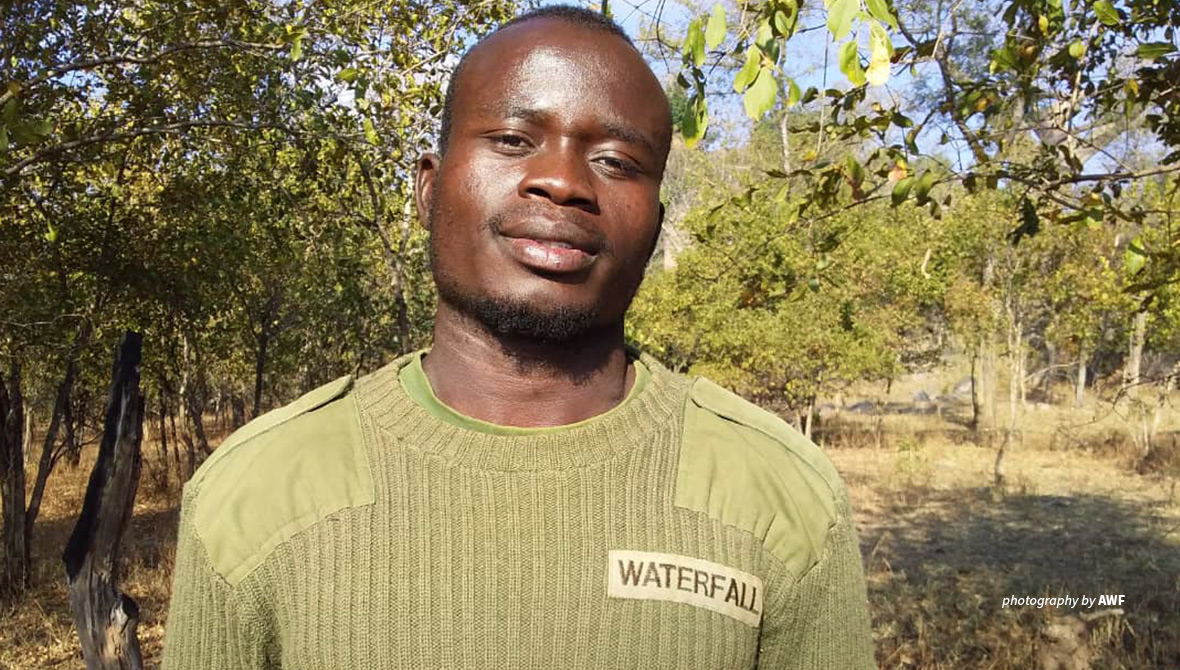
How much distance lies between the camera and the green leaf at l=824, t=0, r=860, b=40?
1.28m

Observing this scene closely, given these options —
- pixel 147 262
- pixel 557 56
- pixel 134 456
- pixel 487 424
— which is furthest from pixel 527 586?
pixel 147 262

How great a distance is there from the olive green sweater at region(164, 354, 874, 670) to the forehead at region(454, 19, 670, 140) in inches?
18.0

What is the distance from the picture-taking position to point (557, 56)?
4.42 feet

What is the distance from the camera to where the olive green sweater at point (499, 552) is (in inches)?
46.3

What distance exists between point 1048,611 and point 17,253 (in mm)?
8763

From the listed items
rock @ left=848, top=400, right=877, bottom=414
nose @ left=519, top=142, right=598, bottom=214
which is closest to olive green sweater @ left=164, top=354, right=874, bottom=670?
nose @ left=519, top=142, right=598, bottom=214

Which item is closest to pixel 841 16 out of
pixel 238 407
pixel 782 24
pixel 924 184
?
pixel 782 24

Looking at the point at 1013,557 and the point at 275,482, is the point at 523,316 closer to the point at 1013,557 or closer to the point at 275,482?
the point at 275,482

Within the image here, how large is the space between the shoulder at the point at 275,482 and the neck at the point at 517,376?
0.55 ft

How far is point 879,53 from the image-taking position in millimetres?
1377

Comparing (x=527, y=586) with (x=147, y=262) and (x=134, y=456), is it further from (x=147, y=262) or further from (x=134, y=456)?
(x=147, y=262)

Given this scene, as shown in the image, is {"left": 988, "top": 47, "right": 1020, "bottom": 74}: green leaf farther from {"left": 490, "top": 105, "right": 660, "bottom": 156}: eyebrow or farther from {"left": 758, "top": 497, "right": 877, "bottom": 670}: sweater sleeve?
{"left": 758, "top": 497, "right": 877, "bottom": 670}: sweater sleeve

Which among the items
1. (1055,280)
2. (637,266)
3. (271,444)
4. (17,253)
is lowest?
(271,444)

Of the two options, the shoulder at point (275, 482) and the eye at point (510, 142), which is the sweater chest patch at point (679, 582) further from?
the eye at point (510, 142)
